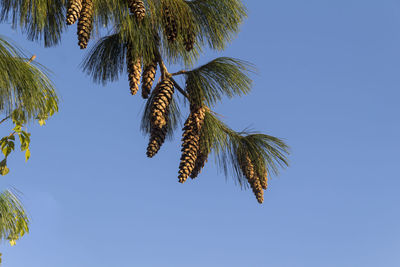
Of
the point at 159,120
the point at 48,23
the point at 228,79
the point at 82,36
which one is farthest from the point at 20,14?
the point at 228,79

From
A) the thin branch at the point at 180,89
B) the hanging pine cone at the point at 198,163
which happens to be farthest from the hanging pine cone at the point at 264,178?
the thin branch at the point at 180,89

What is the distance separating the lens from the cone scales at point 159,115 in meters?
4.45

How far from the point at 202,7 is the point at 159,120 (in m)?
1.12

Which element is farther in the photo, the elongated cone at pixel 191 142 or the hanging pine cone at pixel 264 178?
the hanging pine cone at pixel 264 178

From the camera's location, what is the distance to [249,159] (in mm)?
5156

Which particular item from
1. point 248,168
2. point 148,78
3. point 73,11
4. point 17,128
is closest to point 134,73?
point 148,78

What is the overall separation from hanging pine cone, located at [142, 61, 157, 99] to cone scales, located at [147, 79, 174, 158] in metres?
0.08

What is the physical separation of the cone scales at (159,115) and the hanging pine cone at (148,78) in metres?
0.08

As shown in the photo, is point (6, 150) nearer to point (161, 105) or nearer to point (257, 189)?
point (161, 105)

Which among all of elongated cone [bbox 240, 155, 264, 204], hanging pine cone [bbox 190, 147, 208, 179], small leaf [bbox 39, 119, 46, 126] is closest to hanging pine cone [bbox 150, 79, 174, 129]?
hanging pine cone [bbox 190, 147, 208, 179]

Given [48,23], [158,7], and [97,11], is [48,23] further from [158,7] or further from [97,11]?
[158,7]

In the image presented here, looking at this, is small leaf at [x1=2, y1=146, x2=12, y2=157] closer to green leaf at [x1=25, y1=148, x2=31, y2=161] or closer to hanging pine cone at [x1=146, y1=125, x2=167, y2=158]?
green leaf at [x1=25, y1=148, x2=31, y2=161]

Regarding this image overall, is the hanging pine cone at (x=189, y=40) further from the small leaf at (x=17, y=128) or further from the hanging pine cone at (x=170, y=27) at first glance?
the small leaf at (x=17, y=128)

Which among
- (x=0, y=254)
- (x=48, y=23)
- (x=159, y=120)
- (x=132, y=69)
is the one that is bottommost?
(x=0, y=254)
